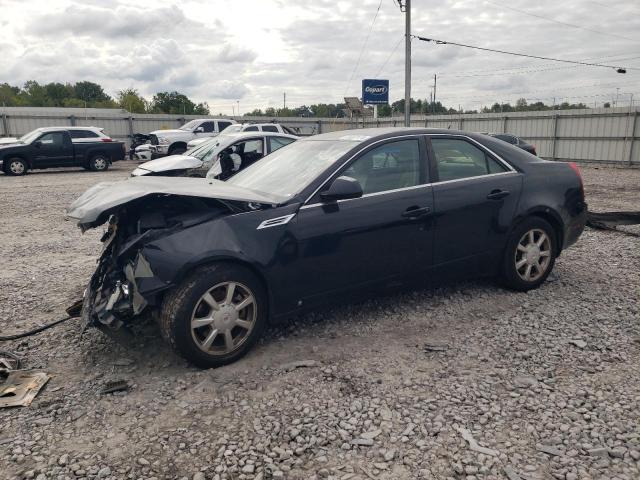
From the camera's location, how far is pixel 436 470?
2453mm

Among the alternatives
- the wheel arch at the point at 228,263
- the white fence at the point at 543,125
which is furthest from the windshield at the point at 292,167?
the white fence at the point at 543,125

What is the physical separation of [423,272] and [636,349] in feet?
5.37

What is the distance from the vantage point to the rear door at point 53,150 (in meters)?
18.3

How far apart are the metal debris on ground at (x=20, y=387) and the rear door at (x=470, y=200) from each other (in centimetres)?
Answer: 311

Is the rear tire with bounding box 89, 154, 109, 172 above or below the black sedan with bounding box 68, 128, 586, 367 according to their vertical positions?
below

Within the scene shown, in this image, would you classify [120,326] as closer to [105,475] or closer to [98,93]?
[105,475]

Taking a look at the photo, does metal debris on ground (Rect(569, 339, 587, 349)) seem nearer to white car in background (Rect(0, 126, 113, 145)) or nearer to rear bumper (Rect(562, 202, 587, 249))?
rear bumper (Rect(562, 202, 587, 249))

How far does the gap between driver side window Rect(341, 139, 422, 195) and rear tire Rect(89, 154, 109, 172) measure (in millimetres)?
18440

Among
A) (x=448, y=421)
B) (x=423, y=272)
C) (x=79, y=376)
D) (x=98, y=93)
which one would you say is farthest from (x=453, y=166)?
(x=98, y=93)

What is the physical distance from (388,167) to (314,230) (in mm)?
931

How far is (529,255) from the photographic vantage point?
477 centimetres

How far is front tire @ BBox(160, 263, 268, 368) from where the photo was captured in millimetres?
3297

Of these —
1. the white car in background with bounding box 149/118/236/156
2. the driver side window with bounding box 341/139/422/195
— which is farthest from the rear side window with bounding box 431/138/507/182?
the white car in background with bounding box 149/118/236/156

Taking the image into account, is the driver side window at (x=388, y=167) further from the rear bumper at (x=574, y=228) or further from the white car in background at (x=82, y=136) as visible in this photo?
the white car in background at (x=82, y=136)
